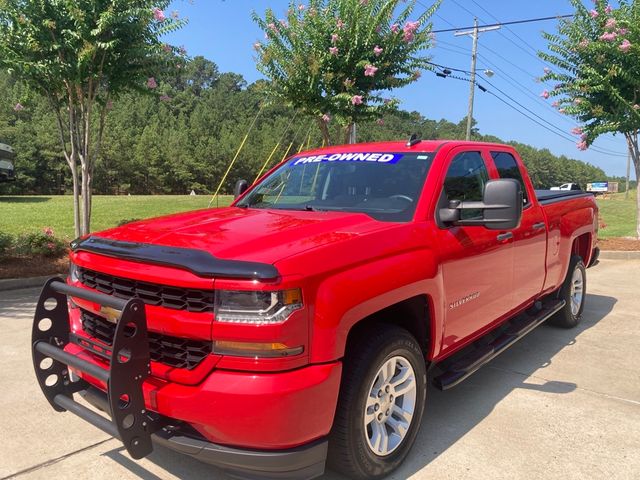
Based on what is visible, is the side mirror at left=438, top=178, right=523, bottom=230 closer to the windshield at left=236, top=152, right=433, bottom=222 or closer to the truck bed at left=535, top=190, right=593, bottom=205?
the windshield at left=236, top=152, right=433, bottom=222

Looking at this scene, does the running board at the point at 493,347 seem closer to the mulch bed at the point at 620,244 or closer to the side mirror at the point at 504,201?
the side mirror at the point at 504,201

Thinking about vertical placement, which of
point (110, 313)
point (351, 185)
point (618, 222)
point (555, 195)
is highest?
point (351, 185)

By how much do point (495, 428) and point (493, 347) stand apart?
0.64 meters

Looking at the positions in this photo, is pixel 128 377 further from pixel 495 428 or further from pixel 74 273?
pixel 495 428

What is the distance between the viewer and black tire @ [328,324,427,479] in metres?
2.51

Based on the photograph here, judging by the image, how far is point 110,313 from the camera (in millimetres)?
2600

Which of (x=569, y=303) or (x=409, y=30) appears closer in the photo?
(x=569, y=303)

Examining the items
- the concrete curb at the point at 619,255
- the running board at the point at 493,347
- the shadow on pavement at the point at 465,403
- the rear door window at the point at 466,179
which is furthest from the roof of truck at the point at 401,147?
the concrete curb at the point at 619,255

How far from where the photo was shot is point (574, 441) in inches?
131

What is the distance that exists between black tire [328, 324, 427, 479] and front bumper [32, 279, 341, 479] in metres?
0.15

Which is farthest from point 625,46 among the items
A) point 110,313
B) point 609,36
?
point 110,313

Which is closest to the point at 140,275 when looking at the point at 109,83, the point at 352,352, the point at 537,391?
the point at 352,352

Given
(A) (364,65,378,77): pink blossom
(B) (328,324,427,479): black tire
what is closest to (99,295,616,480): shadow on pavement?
(B) (328,324,427,479): black tire

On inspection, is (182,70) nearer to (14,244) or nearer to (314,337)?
(14,244)
